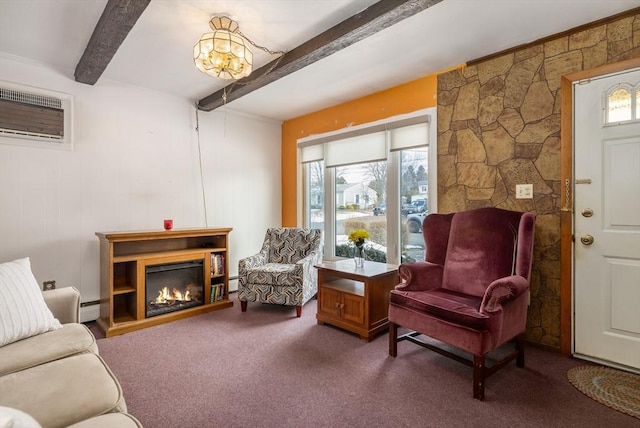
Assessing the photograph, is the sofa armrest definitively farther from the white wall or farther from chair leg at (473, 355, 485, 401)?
chair leg at (473, 355, 485, 401)

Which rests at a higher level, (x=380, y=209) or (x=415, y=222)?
(x=380, y=209)

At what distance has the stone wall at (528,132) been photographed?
2387 millimetres

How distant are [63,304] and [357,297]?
2.09 meters

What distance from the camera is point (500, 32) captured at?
2.44m

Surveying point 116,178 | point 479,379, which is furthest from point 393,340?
point 116,178

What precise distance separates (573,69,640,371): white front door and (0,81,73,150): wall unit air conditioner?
4439 millimetres

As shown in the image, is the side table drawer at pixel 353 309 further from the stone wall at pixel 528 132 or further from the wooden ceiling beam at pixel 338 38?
the wooden ceiling beam at pixel 338 38

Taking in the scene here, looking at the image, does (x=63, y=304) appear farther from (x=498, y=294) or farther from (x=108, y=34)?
(x=498, y=294)

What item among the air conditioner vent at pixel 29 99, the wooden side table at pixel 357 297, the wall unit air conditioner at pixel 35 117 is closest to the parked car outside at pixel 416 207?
the wooden side table at pixel 357 297

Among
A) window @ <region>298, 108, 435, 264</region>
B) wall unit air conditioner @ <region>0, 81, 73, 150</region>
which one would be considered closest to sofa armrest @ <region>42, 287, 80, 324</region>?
wall unit air conditioner @ <region>0, 81, 73, 150</region>

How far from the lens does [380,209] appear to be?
3.76 meters

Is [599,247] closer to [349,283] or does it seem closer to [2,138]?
[349,283]

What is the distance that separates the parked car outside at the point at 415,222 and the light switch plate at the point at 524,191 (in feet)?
2.92

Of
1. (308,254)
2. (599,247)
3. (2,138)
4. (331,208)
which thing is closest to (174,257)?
(308,254)
